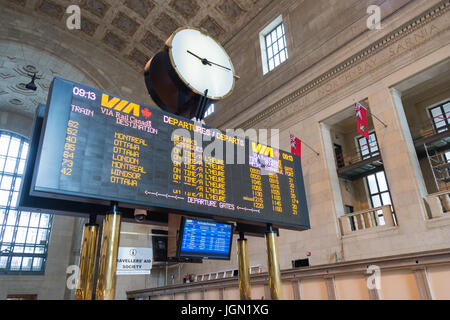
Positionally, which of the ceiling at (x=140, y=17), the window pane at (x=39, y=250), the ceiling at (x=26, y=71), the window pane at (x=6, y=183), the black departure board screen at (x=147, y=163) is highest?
the ceiling at (x=140, y=17)

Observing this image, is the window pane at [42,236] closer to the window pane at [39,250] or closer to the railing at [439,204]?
the window pane at [39,250]

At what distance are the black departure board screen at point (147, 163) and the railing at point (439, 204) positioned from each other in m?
6.90

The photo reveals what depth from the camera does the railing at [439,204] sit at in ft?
34.1

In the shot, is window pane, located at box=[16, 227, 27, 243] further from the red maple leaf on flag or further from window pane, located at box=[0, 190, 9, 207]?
the red maple leaf on flag

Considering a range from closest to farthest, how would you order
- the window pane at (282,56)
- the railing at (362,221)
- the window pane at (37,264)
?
the railing at (362,221), the window pane at (282,56), the window pane at (37,264)

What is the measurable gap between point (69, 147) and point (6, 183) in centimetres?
2686

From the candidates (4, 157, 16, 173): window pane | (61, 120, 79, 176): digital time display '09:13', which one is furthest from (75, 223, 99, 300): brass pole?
(4, 157, 16, 173): window pane

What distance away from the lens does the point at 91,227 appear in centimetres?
477

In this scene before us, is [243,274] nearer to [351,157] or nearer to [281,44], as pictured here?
[351,157]

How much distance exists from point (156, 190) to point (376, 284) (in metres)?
6.34

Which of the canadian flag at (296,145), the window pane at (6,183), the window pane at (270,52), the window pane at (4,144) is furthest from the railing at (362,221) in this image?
the window pane at (4,144)

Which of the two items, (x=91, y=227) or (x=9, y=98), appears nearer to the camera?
(x=91, y=227)

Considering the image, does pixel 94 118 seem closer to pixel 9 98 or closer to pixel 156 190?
pixel 156 190
